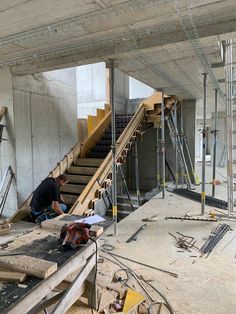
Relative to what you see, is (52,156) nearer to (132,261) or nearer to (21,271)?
(132,261)

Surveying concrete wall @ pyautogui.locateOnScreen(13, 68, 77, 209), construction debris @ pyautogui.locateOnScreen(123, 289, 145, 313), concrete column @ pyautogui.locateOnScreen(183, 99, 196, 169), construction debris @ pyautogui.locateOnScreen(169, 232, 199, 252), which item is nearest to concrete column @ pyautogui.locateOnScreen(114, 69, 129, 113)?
concrete column @ pyautogui.locateOnScreen(183, 99, 196, 169)

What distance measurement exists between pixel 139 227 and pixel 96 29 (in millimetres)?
2942

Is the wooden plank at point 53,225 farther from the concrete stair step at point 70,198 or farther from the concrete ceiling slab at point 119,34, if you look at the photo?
the concrete stair step at point 70,198

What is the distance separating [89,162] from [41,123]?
52.9 inches

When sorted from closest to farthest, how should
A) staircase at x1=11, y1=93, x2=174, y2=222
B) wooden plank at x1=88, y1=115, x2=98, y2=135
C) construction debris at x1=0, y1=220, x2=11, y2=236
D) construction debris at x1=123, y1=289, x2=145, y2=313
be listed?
construction debris at x1=123, y1=289, x2=145, y2=313 → construction debris at x1=0, y1=220, x2=11, y2=236 → staircase at x1=11, y1=93, x2=174, y2=222 → wooden plank at x1=88, y1=115, x2=98, y2=135

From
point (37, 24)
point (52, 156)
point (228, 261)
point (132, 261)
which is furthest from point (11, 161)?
point (228, 261)

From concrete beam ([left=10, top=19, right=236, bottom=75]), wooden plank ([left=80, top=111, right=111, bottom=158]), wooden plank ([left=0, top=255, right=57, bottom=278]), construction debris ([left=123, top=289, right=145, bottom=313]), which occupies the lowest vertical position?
construction debris ([left=123, top=289, right=145, bottom=313])

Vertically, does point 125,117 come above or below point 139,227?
above

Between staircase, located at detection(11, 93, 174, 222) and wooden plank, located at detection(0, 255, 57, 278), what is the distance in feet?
8.06

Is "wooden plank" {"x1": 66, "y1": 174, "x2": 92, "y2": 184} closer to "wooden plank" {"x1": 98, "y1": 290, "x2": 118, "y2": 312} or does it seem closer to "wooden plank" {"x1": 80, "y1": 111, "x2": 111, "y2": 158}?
"wooden plank" {"x1": 80, "y1": 111, "x2": 111, "y2": 158}

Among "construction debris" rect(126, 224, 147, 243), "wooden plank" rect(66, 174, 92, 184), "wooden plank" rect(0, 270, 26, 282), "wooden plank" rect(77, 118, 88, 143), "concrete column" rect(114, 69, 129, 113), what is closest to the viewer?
"wooden plank" rect(0, 270, 26, 282)

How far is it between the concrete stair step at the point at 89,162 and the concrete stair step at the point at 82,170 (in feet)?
0.67

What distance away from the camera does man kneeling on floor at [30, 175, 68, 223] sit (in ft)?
13.2

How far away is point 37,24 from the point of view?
3.12 meters
